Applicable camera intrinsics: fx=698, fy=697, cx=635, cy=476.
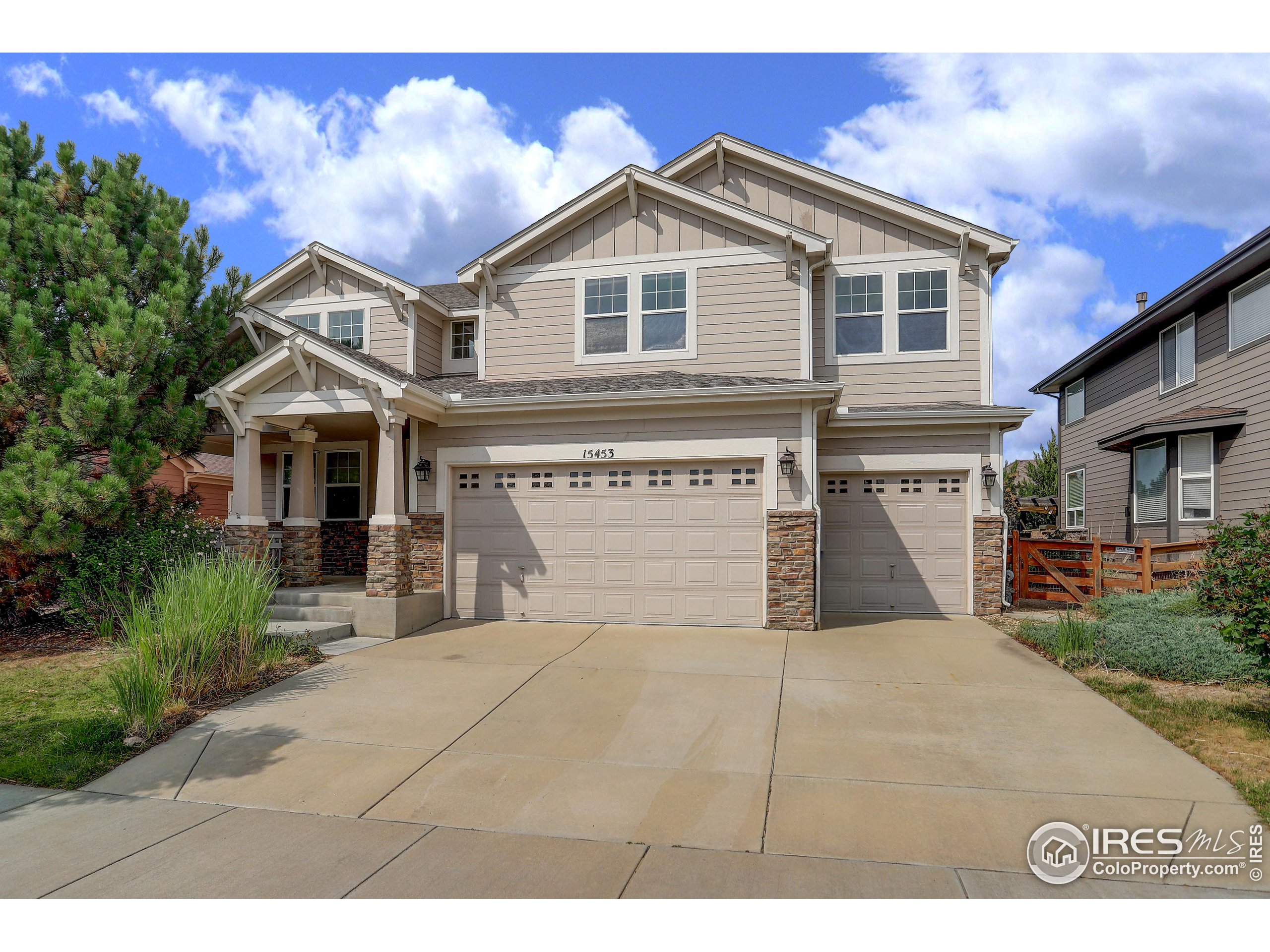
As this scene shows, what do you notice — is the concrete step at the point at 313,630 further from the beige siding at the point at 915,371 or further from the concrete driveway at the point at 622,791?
the beige siding at the point at 915,371

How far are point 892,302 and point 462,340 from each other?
320 inches

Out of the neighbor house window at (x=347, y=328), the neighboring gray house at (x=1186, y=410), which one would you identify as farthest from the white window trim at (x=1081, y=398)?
the neighbor house window at (x=347, y=328)

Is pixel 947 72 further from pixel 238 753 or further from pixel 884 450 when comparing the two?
pixel 238 753

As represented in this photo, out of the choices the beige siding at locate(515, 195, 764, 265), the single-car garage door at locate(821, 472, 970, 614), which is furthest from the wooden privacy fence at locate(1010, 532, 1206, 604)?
the beige siding at locate(515, 195, 764, 265)

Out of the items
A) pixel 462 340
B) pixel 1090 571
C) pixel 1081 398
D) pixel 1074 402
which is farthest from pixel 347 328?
pixel 1074 402

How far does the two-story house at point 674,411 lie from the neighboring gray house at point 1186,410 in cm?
477

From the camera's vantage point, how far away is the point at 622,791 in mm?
4668

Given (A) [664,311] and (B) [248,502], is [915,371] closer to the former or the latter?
(A) [664,311]

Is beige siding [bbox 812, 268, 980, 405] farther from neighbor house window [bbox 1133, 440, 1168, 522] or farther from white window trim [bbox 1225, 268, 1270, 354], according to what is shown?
neighbor house window [bbox 1133, 440, 1168, 522]

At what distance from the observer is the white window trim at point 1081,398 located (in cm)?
1944

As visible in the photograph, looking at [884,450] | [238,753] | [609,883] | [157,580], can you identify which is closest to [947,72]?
[884,450]

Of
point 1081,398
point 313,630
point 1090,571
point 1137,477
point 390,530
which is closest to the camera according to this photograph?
point 313,630

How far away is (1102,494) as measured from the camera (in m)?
17.6

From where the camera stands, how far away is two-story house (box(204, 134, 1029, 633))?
9.93m
